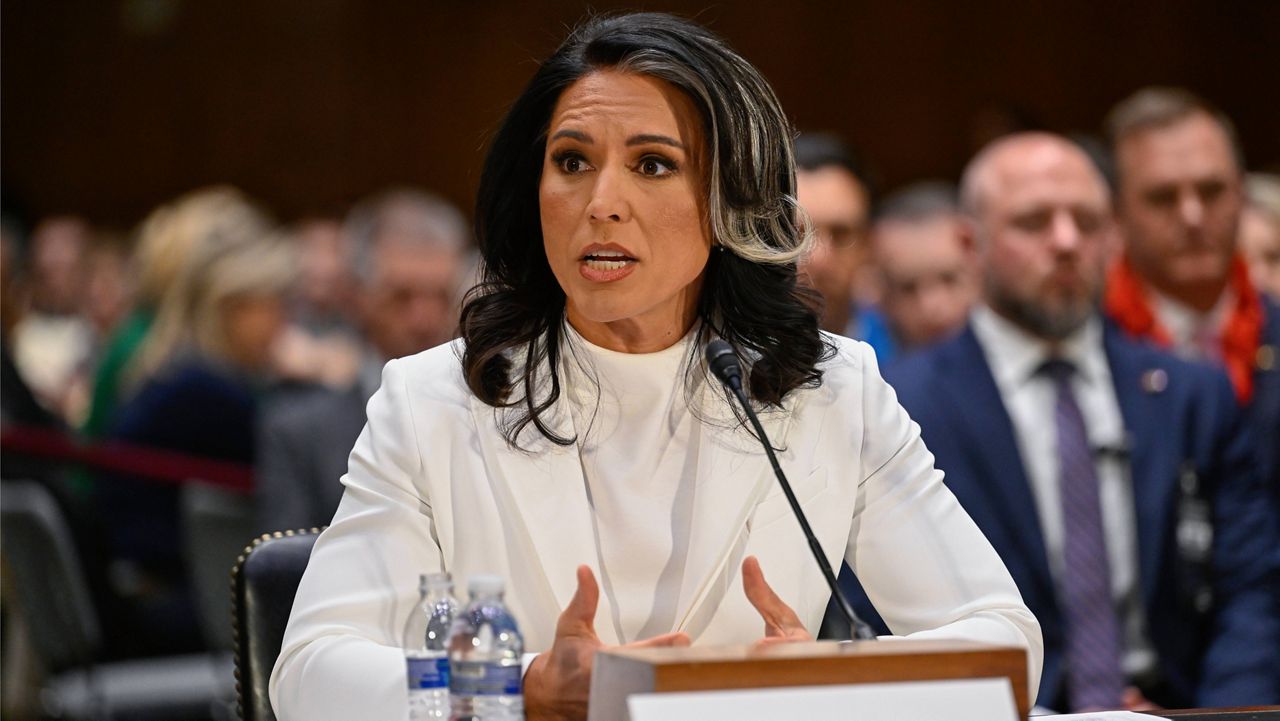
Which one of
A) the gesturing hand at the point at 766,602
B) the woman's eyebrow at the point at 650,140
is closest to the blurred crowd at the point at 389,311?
the woman's eyebrow at the point at 650,140

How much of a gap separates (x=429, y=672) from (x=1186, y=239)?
10.5 feet

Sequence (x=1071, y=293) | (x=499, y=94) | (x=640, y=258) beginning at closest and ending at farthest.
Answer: (x=640, y=258) < (x=1071, y=293) < (x=499, y=94)

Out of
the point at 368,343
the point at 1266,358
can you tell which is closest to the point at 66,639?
the point at 368,343

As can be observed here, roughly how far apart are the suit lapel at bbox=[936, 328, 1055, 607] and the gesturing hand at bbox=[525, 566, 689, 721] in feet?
5.86

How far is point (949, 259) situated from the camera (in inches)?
197

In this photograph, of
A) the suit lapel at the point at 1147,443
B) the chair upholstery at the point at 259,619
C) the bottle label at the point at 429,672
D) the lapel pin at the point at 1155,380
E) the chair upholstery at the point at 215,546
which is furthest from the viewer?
the chair upholstery at the point at 215,546

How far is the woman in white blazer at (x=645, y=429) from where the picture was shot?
2189 mm

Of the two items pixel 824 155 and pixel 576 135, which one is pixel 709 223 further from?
pixel 824 155

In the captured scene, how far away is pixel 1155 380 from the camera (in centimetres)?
359

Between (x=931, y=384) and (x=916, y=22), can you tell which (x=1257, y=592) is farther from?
(x=916, y=22)

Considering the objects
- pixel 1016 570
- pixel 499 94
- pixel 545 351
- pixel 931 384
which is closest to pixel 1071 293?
pixel 931 384

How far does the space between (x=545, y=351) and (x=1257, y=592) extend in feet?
6.20

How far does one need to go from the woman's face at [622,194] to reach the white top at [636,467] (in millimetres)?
99

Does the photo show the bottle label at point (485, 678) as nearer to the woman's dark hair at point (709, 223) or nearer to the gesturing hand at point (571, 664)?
the gesturing hand at point (571, 664)
